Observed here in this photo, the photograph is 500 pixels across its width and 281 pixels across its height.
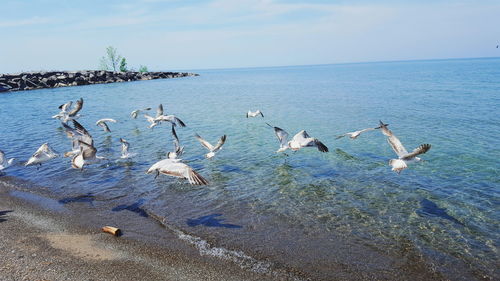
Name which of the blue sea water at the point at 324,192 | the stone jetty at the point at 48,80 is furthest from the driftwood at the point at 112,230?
the stone jetty at the point at 48,80

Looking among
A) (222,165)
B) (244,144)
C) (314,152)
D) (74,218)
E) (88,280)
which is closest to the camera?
(88,280)

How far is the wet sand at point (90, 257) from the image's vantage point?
796cm

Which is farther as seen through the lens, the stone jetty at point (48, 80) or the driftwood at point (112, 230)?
the stone jetty at point (48, 80)

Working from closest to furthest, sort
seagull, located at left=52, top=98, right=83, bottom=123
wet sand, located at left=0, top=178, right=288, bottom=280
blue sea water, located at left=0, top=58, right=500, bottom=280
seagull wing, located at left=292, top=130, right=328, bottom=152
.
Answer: wet sand, located at left=0, top=178, right=288, bottom=280 → blue sea water, located at left=0, top=58, right=500, bottom=280 → seagull wing, located at left=292, top=130, right=328, bottom=152 → seagull, located at left=52, top=98, right=83, bottom=123

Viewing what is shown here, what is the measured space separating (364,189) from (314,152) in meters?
5.66

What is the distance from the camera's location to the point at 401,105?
35.8 meters

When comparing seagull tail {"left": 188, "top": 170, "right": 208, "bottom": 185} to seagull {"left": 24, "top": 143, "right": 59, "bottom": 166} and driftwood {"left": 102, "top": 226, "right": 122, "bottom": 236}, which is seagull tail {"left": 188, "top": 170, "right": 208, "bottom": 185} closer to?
driftwood {"left": 102, "top": 226, "right": 122, "bottom": 236}

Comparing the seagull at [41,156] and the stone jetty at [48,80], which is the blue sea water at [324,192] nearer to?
the seagull at [41,156]

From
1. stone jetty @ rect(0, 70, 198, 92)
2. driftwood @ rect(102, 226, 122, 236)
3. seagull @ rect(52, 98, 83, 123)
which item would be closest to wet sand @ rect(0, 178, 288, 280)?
driftwood @ rect(102, 226, 122, 236)

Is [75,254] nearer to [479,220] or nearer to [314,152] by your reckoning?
[479,220]

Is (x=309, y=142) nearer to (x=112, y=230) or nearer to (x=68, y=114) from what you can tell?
(x=112, y=230)

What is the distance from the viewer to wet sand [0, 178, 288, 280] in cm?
796

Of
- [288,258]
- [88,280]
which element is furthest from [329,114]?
[88,280]

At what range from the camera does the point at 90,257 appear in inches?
342
